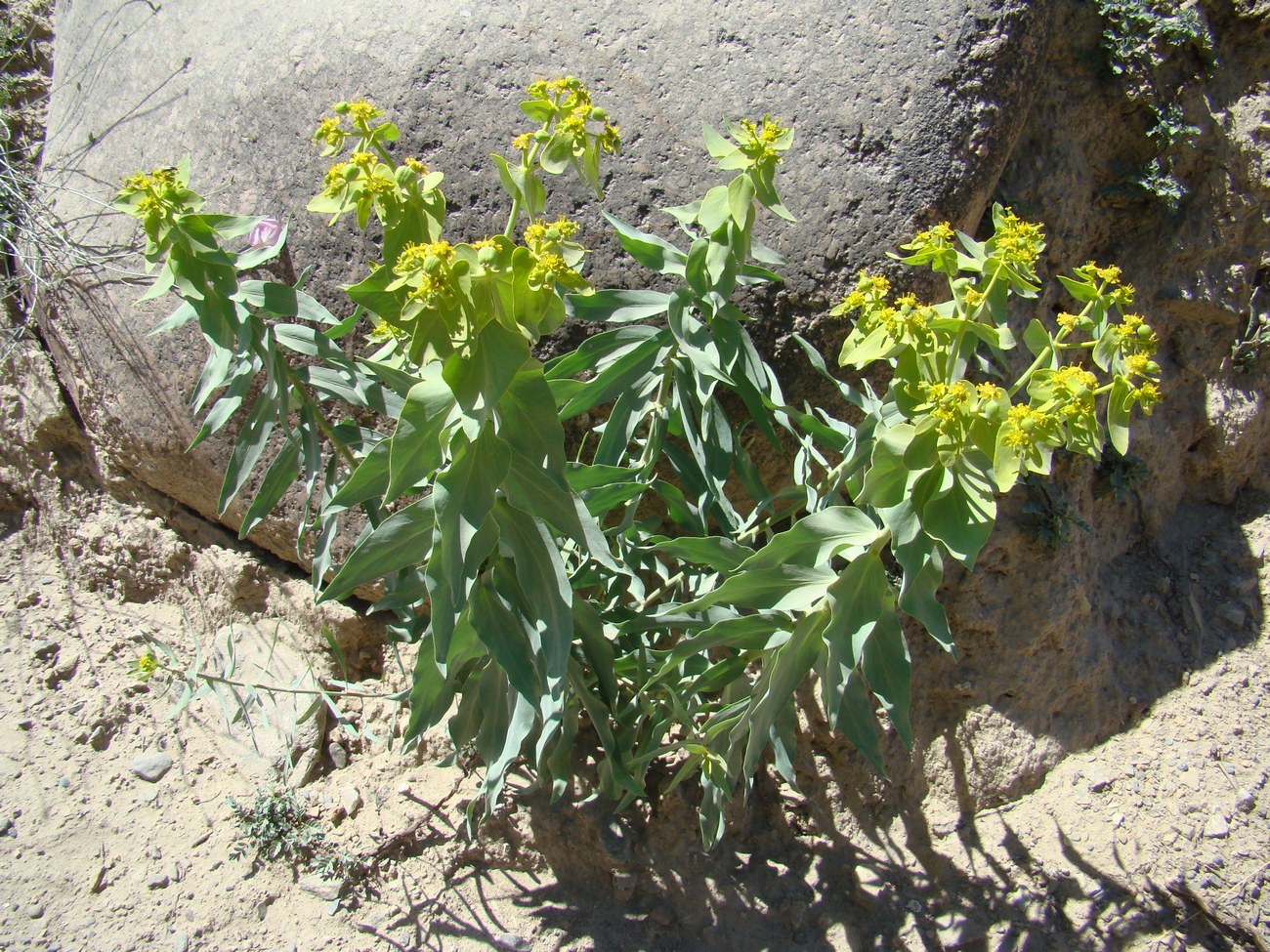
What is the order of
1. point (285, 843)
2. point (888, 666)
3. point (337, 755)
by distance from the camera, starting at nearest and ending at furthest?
point (888, 666) → point (285, 843) → point (337, 755)

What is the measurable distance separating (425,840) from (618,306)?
1548mm

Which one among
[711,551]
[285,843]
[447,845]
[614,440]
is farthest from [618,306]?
[285,843]

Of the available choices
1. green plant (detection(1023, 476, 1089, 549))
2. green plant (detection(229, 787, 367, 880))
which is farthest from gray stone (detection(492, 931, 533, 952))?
green plant (detection(1023, 476, 1089, 549))

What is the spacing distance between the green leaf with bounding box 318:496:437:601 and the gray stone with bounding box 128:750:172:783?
4.55ft

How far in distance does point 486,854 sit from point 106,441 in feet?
5.80

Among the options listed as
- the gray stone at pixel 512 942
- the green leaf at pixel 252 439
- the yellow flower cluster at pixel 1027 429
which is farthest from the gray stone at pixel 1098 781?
the green leaf at pixel 252 439

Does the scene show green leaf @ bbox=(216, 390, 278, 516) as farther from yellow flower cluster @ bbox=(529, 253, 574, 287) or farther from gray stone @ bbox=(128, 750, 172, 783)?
gray stone @ bbox=(128, 750, 172, 783)

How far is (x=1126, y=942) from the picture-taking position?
2.55 m

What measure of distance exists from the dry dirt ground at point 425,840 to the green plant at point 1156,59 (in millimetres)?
1228

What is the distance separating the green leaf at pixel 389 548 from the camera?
177cm

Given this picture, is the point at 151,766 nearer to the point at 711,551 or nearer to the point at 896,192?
the point at 711,551

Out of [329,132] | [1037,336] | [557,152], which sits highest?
[329,132]

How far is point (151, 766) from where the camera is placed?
2.81 meters

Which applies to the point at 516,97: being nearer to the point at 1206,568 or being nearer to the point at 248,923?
the point at 248,923
